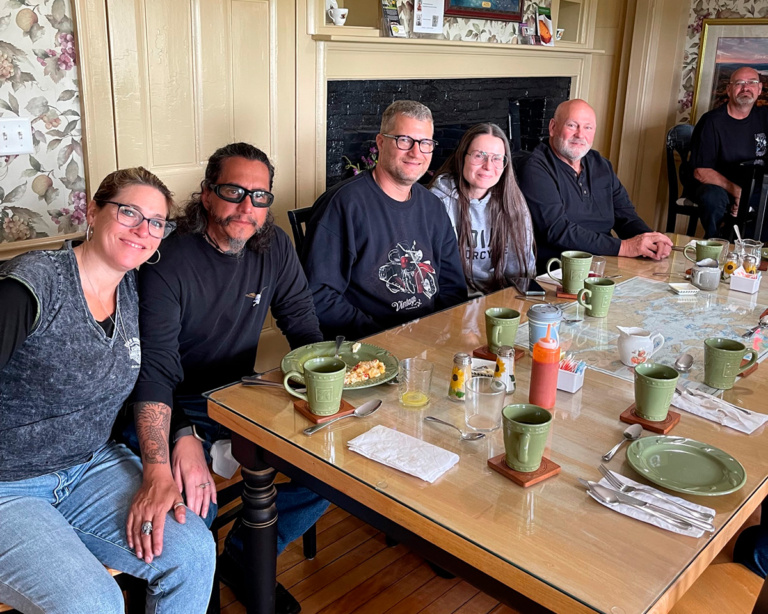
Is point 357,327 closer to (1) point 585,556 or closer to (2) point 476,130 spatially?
(2) point 476,130

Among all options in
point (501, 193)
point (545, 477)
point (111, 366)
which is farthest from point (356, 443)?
point (501, 193)

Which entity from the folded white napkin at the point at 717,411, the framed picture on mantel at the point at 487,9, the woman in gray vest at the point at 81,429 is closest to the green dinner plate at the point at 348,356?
the woman in gray vest at the point at 81,429

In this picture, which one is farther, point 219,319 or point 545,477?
A: point 219,319

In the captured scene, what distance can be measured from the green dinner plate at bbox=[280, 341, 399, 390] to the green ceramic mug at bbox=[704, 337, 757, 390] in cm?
66

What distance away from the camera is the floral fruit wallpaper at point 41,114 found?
7.75 ft

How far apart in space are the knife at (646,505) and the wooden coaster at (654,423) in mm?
258

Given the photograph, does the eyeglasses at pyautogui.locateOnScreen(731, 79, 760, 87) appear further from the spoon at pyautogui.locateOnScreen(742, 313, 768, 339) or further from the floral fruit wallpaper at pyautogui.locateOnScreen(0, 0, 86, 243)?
the floral fruit wallpaper at pyautogui.locateOnScreen(0, 0, 86, 243)

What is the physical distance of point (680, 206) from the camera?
16.0ft

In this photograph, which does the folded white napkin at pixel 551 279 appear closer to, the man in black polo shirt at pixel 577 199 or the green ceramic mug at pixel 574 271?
the green ceramic mug at pixel 574 271

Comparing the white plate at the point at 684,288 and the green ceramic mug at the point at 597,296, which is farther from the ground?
the green ceramic mug at the point at 597,296

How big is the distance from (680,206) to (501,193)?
2614 mm

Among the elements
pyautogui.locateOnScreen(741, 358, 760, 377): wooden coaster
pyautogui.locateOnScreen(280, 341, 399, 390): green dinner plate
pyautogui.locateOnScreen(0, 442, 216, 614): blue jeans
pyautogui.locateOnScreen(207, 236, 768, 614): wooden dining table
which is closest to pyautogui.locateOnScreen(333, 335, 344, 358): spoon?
pyautogui.locateOnScreen(280, 341, 399, 390): green dinner plate

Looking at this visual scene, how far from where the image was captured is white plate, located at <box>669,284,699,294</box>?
2.33 meters

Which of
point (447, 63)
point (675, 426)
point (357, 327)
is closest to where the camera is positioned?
point (675, 426)
